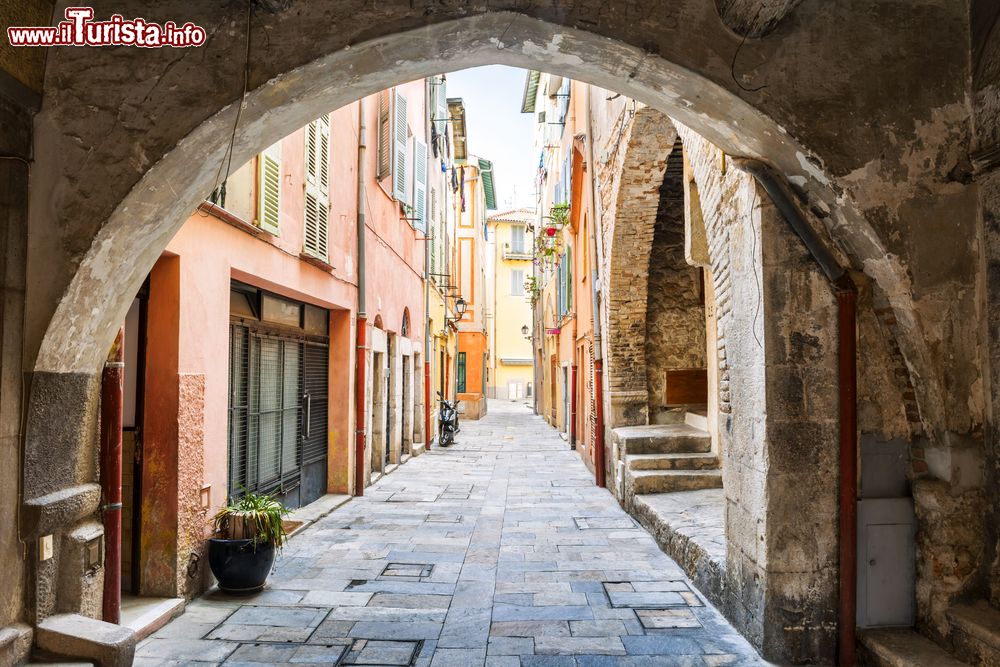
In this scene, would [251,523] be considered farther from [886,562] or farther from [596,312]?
[596,312]

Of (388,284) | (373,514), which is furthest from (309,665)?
(388,284)

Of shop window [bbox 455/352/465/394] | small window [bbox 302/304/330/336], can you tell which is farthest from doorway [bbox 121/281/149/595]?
shop window [bbox 455/352/465/394]

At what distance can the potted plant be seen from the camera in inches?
183

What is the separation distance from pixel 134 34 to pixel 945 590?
4.63 m

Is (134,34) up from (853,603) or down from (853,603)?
up

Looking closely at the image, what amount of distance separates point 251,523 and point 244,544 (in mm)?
141

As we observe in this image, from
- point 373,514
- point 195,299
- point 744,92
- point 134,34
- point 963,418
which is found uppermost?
point 134,34

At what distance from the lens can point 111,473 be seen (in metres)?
3.49

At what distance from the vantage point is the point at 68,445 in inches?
126

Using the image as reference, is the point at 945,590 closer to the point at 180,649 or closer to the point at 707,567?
the point at 707,567

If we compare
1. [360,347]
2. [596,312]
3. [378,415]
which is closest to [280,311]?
[360,347]

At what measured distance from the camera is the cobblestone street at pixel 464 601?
12.3 ft

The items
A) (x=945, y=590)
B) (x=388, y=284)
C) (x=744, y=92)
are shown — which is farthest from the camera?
(x=388, y=284)

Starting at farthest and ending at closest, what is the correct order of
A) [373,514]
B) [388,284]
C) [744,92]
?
[388,284], [373,514], [744,92]
